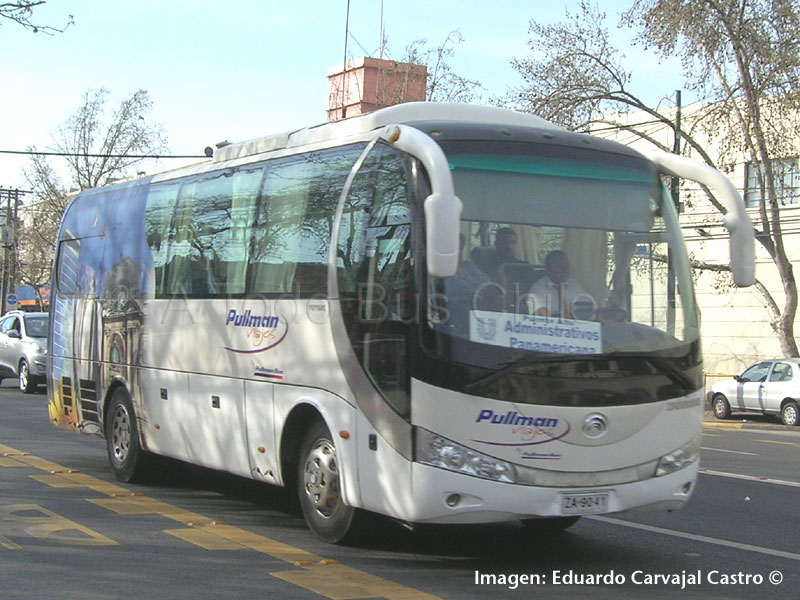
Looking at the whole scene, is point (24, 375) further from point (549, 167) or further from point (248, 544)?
point (549, 167)

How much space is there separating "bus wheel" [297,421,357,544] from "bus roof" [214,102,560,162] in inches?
87.9

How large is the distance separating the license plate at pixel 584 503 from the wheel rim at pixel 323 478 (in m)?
1.71

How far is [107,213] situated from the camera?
12523mm

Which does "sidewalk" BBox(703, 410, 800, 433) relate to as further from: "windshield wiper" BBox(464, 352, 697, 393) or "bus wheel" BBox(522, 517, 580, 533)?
"windshield wiper" BBox(464, 352, 697, 393)

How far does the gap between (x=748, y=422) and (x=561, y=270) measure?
797 inches

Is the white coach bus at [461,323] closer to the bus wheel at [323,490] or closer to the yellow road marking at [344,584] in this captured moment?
the bus wheel at [323,490]

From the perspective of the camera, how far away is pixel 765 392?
1017 inches

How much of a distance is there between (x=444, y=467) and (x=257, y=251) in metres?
3.03

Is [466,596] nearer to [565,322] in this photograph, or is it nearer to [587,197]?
[565,322]

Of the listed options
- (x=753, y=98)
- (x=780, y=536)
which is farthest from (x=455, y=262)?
(x=753, y=98)

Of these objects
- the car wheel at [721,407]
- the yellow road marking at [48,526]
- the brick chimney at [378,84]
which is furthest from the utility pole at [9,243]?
the yellow road marking at [48,526]

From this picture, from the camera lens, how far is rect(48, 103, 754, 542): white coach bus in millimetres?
7098

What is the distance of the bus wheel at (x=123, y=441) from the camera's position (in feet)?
37.4

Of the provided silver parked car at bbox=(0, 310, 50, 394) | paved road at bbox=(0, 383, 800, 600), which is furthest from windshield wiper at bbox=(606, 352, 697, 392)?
silver parked car at bbox=(0, 310, 50, 394)
